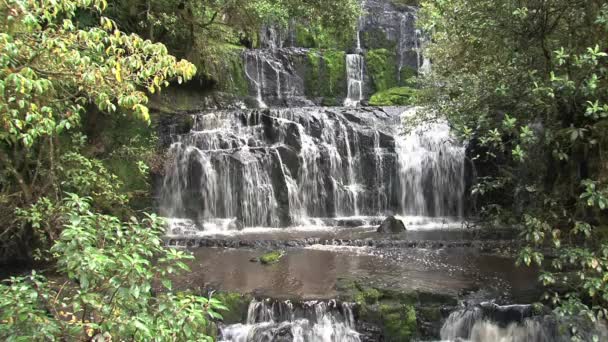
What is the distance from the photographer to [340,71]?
22.3 meters

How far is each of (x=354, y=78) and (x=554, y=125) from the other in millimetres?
17686

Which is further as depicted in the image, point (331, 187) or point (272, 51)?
point (272, 51)

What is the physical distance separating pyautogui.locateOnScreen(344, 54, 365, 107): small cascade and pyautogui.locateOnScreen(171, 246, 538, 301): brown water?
12.9m

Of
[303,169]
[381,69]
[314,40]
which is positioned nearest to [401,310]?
[303,169]

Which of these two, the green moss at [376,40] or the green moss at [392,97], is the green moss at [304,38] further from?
the green moss at [392,97]

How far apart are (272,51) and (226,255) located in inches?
535

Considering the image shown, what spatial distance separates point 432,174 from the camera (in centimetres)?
1455

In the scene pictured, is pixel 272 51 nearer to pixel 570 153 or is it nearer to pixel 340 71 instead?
pixel 340 71

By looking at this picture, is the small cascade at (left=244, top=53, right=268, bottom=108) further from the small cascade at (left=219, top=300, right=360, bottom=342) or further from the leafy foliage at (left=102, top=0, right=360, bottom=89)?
the small cascade at (left=219, top=300, right=360, bottom=342)

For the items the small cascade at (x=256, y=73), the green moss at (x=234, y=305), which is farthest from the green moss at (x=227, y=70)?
the green moss at (x=234, y=305)

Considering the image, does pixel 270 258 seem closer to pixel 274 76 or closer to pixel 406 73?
pixel 274 76

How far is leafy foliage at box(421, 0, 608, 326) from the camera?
4.80 metres

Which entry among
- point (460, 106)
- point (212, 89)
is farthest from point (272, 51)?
point (460, 106)

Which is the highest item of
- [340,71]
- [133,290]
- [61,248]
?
[340,71]
